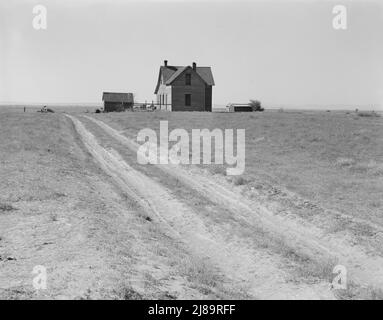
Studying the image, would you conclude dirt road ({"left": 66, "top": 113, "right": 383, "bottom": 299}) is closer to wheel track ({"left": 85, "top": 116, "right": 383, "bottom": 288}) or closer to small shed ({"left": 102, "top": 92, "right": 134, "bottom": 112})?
wheel track ({"left": 85, "top": 116, "right": 383, "bottom": 288})

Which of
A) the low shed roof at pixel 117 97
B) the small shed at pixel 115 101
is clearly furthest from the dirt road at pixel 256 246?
the low shed roof at pixel 117 97

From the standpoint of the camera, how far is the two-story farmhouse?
63.6 meters

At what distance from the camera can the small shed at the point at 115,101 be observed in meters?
76.4

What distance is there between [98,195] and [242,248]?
5870 mm

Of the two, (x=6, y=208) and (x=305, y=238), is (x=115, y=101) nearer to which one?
(x=6, y=208)

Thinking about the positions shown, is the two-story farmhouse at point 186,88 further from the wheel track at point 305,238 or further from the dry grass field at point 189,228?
the wheel track at point 305,238

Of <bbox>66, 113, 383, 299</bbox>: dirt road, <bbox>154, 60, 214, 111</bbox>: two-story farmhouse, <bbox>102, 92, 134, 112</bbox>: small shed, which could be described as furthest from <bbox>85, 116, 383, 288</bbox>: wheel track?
<bbox>102, 92, 134, 112</bbox>: small shed

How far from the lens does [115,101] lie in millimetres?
77562

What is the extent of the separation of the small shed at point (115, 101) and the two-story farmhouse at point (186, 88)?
1114 centimetres

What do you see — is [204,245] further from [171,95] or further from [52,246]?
[171,95]

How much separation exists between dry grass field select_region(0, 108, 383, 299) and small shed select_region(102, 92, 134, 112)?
56385 millimetres

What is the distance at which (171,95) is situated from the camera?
63.7m

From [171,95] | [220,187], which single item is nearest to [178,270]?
[220,187]

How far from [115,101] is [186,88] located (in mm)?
18590
